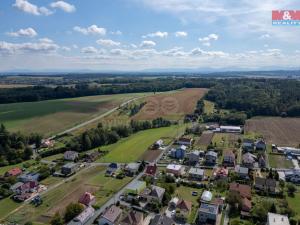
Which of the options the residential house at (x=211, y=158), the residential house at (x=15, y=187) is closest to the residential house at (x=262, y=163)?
the residential house at (x=211, y=158)

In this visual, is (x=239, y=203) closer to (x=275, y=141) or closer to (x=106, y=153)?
(x=106, y=153)

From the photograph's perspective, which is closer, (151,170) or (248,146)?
(151,170)

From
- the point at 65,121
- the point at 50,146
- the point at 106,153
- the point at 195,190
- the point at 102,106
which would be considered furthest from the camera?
the point at 102,106

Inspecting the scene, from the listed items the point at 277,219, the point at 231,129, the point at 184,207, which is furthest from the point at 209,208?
the point at 231,129

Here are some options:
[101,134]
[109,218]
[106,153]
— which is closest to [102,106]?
[101,134]

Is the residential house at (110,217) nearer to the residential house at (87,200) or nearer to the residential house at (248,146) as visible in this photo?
the residential house at (87,200)

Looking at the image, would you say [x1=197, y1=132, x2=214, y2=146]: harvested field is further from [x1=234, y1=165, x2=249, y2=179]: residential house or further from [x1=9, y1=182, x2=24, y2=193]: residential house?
[x1=9, y1=182, x2=24, y2=193]: residential house

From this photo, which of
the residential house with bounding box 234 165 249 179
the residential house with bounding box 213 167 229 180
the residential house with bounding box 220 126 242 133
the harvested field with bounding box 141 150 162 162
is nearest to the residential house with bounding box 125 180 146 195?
the residential house with bounding box 213 167 229 180

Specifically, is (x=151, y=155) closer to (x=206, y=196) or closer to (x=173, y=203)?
(x=206, y=196)
